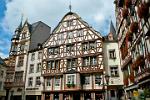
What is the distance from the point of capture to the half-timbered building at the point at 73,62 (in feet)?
90.5

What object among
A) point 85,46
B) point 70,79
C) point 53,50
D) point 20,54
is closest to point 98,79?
point 70,79

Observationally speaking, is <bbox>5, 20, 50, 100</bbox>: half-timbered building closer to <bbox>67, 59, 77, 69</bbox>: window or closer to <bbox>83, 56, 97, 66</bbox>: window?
<bbox>67, 59, 77, 69</bbox>: window

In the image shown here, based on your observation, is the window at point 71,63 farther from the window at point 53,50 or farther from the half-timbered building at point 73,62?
the window at point 53,50

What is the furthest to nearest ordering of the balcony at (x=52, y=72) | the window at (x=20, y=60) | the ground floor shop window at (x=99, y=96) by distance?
1. the window at (x=20, y=60)
2. the balcony at (x=52, y=72)
3. the ground floor shop window at (x=99, y=96)

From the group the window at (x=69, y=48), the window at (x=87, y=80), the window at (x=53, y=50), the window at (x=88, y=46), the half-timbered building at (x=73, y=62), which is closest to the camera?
the half-timbered building at (x=73, y=62)

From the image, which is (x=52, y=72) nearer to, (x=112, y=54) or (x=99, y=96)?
(x=99, y=96)

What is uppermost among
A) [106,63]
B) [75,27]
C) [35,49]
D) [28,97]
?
[75,27]

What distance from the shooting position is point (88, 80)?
92.1ft

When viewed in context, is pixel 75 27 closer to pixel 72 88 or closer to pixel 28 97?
pixel 72 88

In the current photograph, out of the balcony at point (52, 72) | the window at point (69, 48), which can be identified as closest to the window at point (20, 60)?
the balcony at point (52, 72)

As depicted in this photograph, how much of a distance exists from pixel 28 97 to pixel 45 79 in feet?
17.7

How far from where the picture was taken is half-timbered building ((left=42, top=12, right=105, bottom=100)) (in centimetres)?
2759

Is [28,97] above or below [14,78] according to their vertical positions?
below

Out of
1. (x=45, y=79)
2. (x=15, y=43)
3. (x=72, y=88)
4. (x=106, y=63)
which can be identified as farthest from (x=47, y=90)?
(x=15, y=43)
